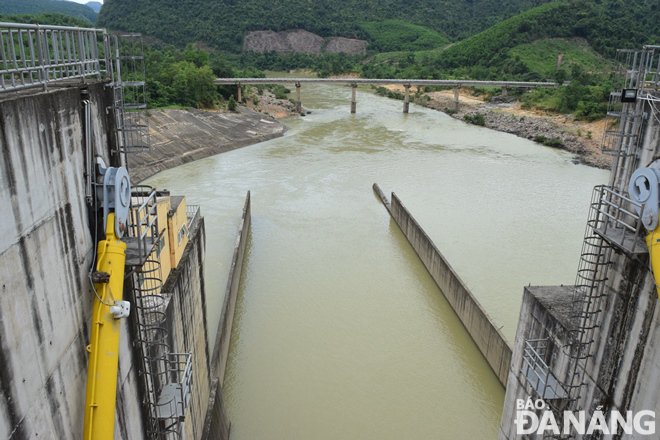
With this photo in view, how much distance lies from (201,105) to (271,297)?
32816mm

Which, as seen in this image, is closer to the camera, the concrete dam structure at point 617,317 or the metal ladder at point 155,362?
the concrete dam structure at point 617,317

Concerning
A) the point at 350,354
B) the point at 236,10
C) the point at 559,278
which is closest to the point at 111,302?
the point at 350,354

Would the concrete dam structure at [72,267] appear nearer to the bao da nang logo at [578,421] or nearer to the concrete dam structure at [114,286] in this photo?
the concrete dam structure at [114,286]

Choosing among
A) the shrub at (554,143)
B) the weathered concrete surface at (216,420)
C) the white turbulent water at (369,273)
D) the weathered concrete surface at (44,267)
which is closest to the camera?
the weathered concrete surface at (44,267)

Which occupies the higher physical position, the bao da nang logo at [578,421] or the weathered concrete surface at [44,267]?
the weathered concrete surface at [44,267]

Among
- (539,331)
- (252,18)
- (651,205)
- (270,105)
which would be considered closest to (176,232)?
(539,331)

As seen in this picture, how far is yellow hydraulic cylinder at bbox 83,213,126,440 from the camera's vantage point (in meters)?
4.64

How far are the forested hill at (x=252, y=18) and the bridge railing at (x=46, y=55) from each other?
312ft

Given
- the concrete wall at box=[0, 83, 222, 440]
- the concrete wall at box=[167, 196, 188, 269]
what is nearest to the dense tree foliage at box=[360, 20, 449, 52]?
the concrete wall at box=[167, 196, 188, 269]

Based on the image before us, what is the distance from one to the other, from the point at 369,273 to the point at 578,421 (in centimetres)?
1100

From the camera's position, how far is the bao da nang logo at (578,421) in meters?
5.54

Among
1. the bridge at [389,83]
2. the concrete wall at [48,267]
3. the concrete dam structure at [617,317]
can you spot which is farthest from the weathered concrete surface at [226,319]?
the bridge at [389,83]

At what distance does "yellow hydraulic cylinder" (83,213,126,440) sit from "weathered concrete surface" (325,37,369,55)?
337ft

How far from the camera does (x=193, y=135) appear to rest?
35406 millimetres
